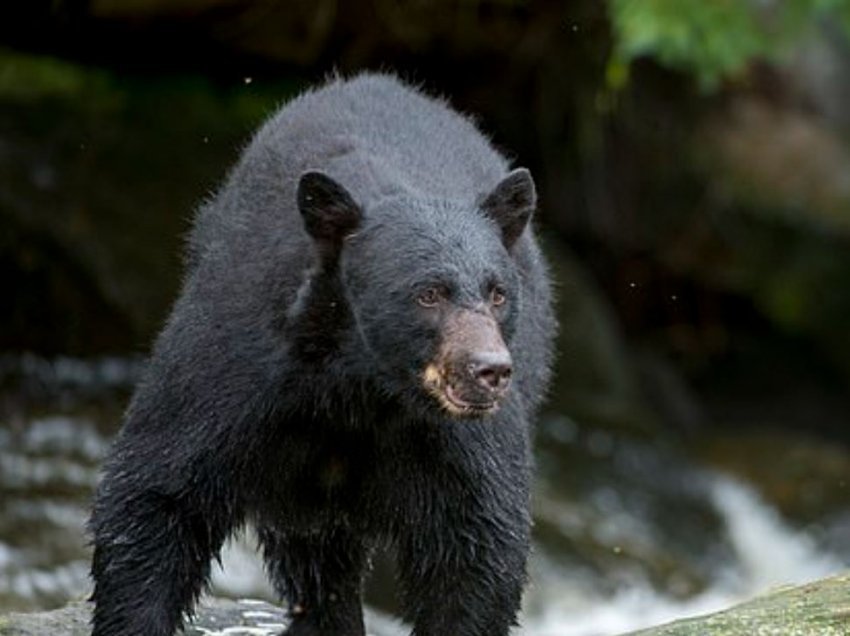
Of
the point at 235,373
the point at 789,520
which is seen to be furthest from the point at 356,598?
the point at 789,520

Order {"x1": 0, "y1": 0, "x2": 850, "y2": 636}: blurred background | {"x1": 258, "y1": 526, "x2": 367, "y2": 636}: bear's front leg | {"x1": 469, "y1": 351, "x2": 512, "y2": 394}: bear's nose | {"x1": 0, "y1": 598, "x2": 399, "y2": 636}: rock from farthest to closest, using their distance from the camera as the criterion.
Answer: {"x1": 0, "y1": 0, "x2": 850, "y2": 636}: blurred background, {"x1": 258, "y1": 526, "x2": 367, "y2": 636}: bear's front leg, {"x1": 0, "y1": 598, "x2": 399, "y2": 636}: rock, {"x1": 469, "y1": 351, "x2": 512, "y2": 394}: bear's nose

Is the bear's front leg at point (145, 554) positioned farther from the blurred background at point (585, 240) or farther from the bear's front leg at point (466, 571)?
the blurred background at point (585, 240)

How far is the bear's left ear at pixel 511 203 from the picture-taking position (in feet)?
21.5

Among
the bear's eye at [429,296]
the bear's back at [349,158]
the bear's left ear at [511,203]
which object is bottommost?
the bear's eye at [429,296]

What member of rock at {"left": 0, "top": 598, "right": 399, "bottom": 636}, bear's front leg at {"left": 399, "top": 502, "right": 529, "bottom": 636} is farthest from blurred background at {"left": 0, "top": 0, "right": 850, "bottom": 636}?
bear's front leg at {"left": 399, "top": 502, "right": 529, "bottom": 636}

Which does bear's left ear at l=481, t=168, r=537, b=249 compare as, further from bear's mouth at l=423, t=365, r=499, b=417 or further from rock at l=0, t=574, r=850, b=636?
rock at l=0, t=574, r=850, b=636

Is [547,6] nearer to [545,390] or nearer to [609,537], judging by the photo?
[609,537]

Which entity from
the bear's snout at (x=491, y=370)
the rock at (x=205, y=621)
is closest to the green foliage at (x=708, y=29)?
the rock at (x=205, y=621)

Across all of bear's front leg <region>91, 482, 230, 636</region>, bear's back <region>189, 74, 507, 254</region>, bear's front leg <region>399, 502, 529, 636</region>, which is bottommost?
bear's front leg <region>91, 482, 230, 636</region>

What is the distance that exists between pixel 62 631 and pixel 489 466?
5.63 feet

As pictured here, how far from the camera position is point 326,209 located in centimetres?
640

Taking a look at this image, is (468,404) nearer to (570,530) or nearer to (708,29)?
(570,530)

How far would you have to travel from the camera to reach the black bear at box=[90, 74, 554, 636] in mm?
6305

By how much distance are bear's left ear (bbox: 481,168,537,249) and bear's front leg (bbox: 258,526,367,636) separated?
1.75 m
